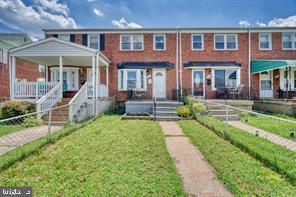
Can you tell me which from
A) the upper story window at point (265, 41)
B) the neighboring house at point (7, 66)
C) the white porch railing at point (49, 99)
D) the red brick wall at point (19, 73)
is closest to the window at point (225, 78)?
the upper story window at point (265, 41)

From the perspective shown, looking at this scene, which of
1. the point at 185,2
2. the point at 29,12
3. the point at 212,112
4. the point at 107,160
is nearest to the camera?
the point at 107,160

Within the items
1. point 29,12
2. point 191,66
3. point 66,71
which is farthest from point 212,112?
point 29,12

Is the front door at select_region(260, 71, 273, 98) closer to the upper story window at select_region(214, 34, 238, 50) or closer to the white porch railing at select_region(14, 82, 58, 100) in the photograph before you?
the upper story window at select_region(214, 34, 238, 50)

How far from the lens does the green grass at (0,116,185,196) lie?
12.0 feet

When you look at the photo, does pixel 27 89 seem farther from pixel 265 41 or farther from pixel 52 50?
pixel 265 41

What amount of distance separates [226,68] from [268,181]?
14711 millimetres

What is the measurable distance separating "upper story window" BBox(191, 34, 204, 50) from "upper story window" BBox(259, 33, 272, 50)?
479 cm

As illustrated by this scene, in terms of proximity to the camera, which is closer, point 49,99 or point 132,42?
point 49,99

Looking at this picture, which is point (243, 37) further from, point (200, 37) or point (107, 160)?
point (107, 160)

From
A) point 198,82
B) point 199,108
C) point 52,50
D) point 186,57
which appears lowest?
point 199,108

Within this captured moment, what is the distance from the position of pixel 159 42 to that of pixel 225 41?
5.35 m

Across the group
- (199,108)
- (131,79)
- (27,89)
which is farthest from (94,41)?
(199,108)

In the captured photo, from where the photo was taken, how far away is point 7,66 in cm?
2241

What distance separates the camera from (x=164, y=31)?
18047mm
